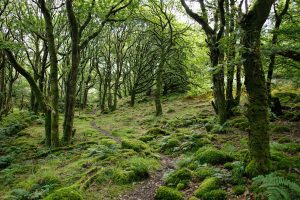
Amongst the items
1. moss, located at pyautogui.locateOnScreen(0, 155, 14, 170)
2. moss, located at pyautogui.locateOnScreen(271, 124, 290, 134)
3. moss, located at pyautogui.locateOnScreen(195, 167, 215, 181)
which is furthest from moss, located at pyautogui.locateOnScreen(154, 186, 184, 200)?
moss, located at pyautogui.locateOnScreen(0, 155, 14, 170)

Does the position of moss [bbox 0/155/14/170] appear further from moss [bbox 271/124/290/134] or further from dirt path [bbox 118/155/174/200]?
moss [bbox 271/124/290/134]

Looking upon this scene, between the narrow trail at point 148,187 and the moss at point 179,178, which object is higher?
the moss at point 179,178

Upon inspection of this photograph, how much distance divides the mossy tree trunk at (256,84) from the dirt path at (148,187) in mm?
2865

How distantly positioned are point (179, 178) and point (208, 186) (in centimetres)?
124

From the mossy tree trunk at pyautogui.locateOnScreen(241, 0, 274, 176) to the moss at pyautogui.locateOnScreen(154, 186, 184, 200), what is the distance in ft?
6.27

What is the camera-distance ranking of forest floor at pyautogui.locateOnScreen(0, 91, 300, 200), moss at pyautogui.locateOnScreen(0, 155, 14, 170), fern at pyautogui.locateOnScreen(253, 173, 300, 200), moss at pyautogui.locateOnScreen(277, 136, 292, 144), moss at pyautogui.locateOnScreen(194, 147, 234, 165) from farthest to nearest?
moss at pyautogui.locateOnScreen(0, 155, 14, 170) < moss at pyautogui.locateOnScreen(277, 136, 292, 144) < moss at pyautogui.locateOnScreen(194, 147, 234, 165) < forest floor at pyautogui.locateOnScreen(0, 91, 300, 200) < fern at pyautogui.locateOnScreen(253, 173, 300, 200)

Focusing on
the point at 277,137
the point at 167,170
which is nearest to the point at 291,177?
the point at 167,170

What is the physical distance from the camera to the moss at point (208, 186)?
21.5 ft

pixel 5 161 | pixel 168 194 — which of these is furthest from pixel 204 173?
pixel 5 161

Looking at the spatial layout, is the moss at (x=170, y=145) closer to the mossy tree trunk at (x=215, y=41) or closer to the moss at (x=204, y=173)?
the mossy tree trunk at (x=215, y=41)

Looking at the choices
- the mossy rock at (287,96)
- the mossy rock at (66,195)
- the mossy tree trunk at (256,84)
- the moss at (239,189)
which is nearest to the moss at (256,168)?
the mossy tree trunk at (256,84)

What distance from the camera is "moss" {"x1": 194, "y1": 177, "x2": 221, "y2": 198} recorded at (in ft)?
21.5

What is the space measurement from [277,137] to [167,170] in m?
4.86

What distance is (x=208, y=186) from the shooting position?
668 centimetres
